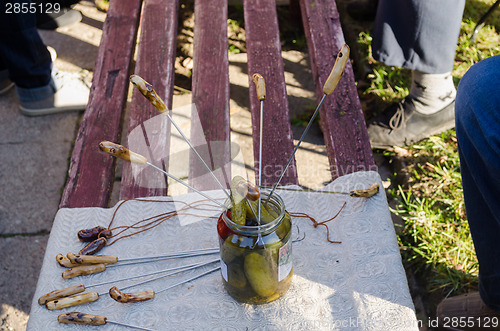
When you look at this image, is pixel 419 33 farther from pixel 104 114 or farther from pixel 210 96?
pixel 104 114

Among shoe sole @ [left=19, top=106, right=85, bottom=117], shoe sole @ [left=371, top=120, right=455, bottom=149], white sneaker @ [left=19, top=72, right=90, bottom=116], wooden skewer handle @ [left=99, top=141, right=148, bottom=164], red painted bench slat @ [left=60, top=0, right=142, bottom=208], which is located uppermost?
wooden skewer handle @ [left=99, top=141, right=148, bottom=164]

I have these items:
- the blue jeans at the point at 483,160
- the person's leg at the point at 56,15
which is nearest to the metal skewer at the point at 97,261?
the blue jeans at the point at 483,160

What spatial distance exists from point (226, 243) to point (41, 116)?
201 cm

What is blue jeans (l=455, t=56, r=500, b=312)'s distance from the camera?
43.1 inches

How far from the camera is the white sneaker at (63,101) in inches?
101

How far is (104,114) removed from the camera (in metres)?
1.64

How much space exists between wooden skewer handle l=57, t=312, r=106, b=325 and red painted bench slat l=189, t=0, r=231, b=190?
0.50 metres

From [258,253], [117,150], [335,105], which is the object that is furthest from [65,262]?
[335,105]

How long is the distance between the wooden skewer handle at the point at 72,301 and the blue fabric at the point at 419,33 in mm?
1579

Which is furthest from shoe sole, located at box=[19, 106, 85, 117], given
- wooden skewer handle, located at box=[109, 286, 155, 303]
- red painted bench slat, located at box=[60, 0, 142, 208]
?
wooden skewer handle, located at box=[109, 286, 155, 303]

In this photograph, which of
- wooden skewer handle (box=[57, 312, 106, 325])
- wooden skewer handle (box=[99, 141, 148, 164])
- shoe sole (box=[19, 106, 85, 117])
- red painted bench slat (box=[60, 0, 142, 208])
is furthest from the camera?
shoe sole (box=[19, 106, 85, 117])

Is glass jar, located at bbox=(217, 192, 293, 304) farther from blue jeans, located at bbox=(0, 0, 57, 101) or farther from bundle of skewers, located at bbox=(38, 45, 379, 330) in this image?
blue jeans, located at bbox=(0, 0, 57, 101)

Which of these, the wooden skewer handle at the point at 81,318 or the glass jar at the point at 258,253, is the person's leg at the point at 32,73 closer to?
the wooden skewer handle at the point at 81,318

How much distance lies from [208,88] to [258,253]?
3.04ft
